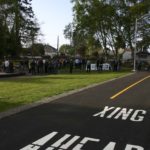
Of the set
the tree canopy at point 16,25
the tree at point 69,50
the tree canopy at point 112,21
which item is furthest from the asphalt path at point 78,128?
the tree at point 69,50

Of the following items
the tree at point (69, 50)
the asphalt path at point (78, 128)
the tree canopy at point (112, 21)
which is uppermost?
the tree canopy at point (112, 21)

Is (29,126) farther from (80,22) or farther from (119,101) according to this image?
(80,22)

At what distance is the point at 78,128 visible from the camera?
34.2 ft

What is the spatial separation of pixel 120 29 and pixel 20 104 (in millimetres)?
68526

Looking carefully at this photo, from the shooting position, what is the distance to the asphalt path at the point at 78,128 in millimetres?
8705

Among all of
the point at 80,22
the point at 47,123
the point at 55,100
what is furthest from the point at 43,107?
the point at 80,22

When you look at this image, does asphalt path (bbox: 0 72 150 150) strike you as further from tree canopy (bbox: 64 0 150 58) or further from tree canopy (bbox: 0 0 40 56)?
tree canopy (bbox: 64 0 150 58)

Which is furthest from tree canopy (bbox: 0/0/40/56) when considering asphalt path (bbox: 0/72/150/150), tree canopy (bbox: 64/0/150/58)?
asphalt path (bbox: 0/72/150/150)

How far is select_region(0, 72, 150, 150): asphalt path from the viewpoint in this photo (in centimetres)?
871

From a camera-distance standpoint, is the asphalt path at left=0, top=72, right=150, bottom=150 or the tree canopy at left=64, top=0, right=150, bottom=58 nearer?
the asphalt path at left=0, top=72, right=150, bottom=150

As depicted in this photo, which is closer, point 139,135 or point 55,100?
point 139,135

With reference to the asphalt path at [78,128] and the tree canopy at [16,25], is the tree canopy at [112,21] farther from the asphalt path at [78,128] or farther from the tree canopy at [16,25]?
the asphalt path at [78,128]

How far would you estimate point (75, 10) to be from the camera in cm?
8250

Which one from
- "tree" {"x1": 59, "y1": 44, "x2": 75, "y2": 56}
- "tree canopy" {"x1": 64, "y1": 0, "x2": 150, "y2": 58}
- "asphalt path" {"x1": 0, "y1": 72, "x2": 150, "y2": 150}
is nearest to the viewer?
"asphalt path" {"x1": 0, "y1": 72, "x2": 150, "y2": 150}
